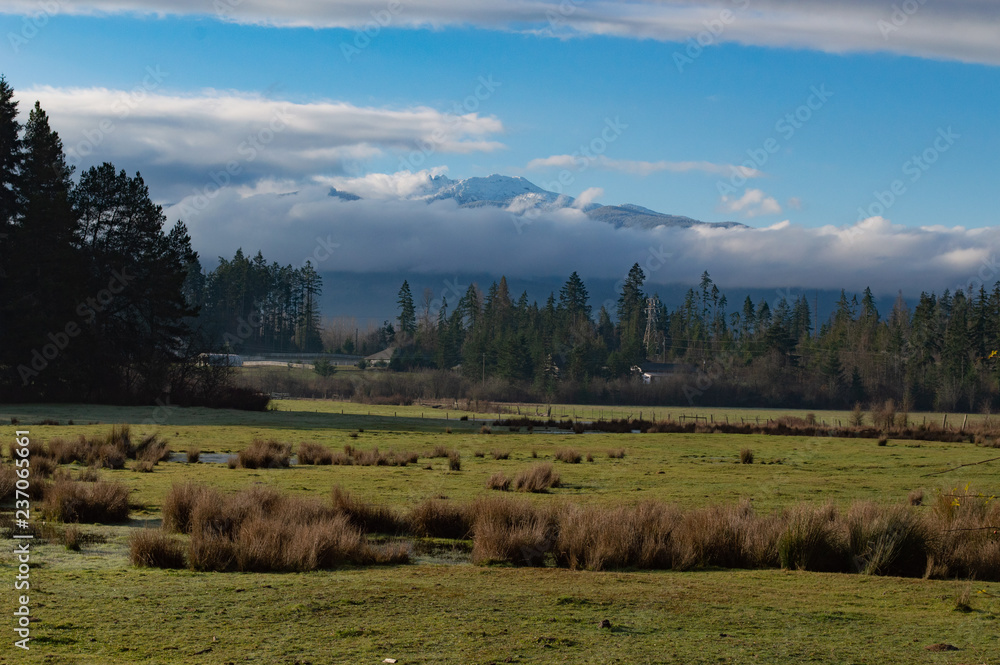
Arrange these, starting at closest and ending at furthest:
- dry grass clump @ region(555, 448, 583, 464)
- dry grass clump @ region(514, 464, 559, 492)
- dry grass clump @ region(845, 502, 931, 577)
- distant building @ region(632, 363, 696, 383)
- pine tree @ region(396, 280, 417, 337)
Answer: dry grass clump @ region(845, 502, 931, 577), dry grass clump @ region(514, 464, 559, 492), dry grass clump @ region(555, 448, 583, 464), distant building @ region(632, 363, 696, 383), pine tree @ region(396, 280, 417, 337)

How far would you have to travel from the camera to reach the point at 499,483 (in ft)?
73.4

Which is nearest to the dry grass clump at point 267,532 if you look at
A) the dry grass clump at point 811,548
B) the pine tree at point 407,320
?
the dry grass clump at point 811,548

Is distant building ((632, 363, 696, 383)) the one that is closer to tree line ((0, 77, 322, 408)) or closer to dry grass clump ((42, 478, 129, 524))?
tree line ((0, 77, 322, 408))

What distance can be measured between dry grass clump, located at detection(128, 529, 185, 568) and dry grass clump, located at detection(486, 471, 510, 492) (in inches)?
460

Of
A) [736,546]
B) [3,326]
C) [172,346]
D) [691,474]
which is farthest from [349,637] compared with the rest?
[172,346]

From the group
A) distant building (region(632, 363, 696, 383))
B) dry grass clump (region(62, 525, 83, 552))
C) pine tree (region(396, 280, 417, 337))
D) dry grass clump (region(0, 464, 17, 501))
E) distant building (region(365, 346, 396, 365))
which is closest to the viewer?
dry grass clump (region(62, 525, 83, 552))

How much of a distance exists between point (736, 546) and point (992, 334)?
129303 millimetres

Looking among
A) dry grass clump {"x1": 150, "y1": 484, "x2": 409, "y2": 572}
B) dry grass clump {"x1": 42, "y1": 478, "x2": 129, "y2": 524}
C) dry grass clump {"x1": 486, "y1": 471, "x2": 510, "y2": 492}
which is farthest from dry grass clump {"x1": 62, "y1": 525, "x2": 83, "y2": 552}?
dry grass clump {"x1": 486, "y1": 471, "x2": 510, "y2": 492}

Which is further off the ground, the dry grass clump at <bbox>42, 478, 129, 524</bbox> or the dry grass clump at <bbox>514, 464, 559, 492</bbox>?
the dry grass clump at <bbox>42, 478, 129, 524</bbox>

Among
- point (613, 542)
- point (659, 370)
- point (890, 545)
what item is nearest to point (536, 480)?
point (613, 542)

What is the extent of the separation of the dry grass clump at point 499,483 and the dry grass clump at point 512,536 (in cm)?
817

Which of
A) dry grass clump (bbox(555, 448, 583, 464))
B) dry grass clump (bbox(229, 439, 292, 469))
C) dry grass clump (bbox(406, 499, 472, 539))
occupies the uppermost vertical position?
dry grass clump (bbox(406, 499, 472, 539))

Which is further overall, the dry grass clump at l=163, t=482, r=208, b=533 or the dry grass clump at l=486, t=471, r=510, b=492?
the dry grass clump at l=486, t=471, r=510, b=492

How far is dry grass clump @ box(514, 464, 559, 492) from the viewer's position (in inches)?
866
